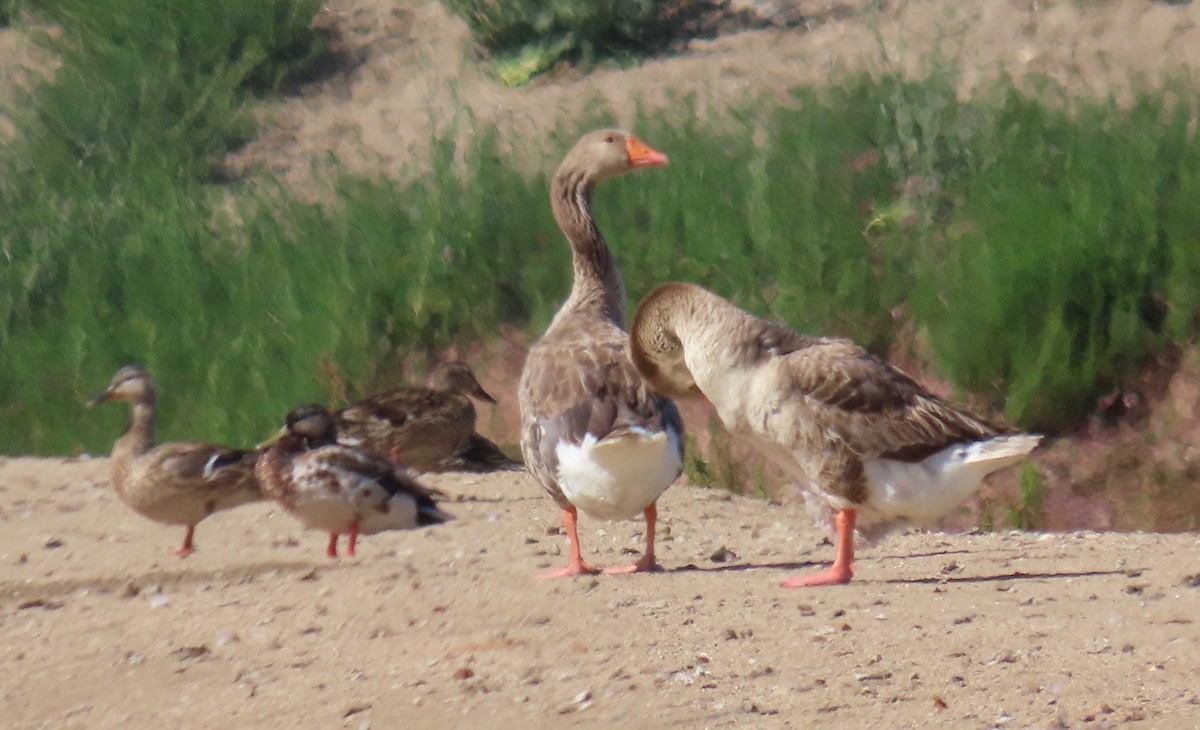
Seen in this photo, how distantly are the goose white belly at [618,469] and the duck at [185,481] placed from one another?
2.80 metres

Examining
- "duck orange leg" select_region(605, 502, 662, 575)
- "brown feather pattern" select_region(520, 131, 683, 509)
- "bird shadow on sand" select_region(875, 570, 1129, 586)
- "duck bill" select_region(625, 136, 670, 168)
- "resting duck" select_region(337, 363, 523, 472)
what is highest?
"duck bill" select_region(625, 136, 670, 168)

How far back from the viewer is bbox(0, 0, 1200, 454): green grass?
38.9 ft

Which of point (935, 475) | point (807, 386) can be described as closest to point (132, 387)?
point (807, 386)

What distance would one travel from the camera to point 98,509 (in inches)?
443

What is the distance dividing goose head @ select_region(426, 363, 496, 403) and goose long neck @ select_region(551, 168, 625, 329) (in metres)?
2.60

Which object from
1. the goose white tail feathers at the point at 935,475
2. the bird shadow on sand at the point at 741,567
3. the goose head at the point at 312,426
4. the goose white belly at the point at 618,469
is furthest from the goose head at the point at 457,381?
the goose white tail feathers at the point at 935,475

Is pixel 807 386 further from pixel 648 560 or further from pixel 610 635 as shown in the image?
pixel 610 635

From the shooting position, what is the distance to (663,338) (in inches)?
304

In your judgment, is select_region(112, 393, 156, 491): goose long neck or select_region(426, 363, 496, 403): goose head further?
select_region(426, 363, 496, 403): goose head

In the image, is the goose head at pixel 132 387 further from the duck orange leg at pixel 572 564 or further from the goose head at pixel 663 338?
the goose head at pixel 663 338

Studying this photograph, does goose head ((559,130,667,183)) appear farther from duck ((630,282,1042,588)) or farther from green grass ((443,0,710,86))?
green grass ((443,0,710,86))

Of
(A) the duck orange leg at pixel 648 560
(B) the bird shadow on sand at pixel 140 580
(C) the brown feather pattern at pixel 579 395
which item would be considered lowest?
(B) the bird shadow on sand at pixel 140 580

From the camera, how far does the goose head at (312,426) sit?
32.9ft

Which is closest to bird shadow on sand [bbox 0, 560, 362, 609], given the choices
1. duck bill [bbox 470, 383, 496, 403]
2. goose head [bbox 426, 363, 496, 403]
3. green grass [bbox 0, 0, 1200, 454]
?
goose head [bbox 426, 363, 496, 403]
